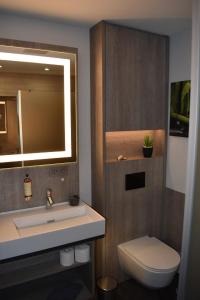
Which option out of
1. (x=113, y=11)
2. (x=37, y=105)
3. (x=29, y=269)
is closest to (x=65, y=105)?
(x=37, y=105)

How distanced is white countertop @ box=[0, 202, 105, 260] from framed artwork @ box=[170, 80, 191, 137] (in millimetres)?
1138

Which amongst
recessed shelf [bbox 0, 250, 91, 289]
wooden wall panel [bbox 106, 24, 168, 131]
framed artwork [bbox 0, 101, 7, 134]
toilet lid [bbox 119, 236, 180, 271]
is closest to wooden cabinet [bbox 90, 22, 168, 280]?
wooden wall panel [bbox 106, 24, 168, 131]

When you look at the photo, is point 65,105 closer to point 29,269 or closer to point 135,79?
point 135,79

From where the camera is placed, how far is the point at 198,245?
1.04 m

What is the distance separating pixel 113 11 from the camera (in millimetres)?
1872

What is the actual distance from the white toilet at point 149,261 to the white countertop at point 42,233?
17.5 inches

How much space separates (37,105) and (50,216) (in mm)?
935

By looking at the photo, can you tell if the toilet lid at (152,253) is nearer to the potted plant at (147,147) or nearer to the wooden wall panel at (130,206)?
the wooden wall panel at (130,206)

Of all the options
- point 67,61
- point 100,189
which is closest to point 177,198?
point 100,189

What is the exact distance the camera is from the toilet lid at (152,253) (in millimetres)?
2045

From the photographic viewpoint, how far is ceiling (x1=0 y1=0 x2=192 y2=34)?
173 centimetres

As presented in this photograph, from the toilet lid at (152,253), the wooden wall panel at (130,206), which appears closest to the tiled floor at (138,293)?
the wooden wall panel at (130,206)

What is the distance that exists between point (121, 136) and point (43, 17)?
1258mm

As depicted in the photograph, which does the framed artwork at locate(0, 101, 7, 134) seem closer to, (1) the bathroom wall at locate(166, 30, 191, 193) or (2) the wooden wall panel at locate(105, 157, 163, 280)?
(2) the wooden wall panel at locate(105, 157, 163, 280)
